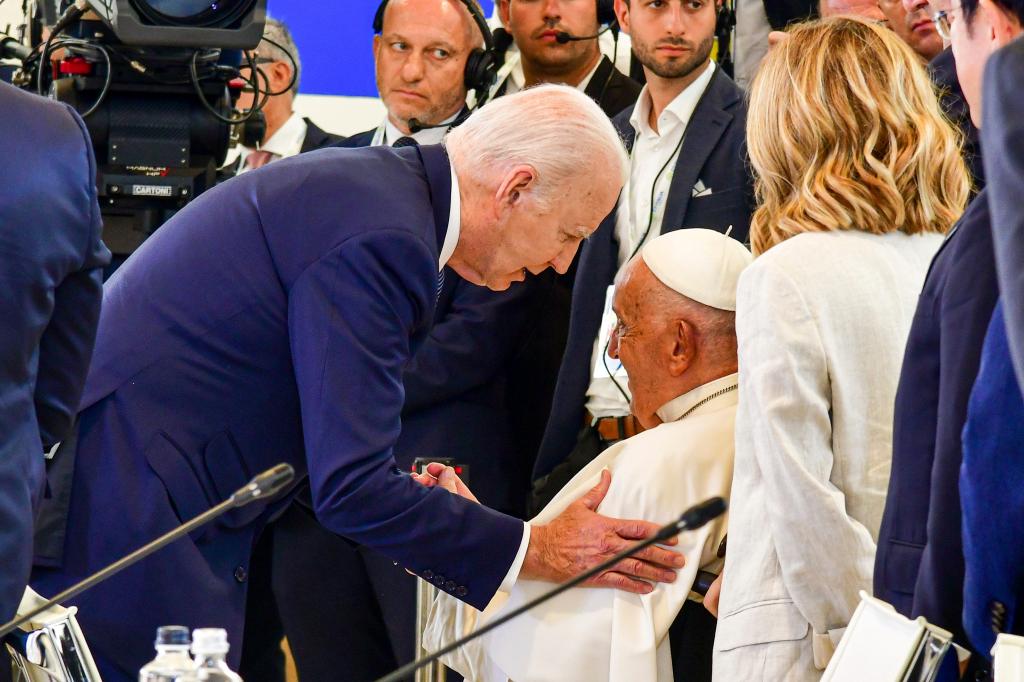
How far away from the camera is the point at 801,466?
225cm

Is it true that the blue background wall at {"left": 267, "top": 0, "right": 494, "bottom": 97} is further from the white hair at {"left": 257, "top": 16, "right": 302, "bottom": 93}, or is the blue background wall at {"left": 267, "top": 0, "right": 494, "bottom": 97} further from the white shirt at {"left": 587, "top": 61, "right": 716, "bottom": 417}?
the white shirt at {"left": 587, "top": 61, "right": 716, "bottom": 417}

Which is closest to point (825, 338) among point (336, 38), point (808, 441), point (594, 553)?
point (808, 441)

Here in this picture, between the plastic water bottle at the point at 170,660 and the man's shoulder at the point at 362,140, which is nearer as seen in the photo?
the plastic water bottle at the point at 170,660

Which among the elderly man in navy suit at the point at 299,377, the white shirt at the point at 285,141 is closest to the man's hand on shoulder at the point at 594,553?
the elderly man in navy suit at the point at 299,377

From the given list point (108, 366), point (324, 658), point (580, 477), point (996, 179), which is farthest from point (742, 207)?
point (996, 179)

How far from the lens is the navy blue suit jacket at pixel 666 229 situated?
11.2ft

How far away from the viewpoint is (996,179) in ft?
3.76

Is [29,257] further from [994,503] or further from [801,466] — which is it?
[801,466]

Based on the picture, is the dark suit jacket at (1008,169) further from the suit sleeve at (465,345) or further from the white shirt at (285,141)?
the white shirt at (285,141)

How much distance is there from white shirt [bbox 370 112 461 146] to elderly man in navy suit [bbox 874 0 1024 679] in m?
2.26

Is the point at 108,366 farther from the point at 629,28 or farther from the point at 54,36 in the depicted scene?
the point at 629,28

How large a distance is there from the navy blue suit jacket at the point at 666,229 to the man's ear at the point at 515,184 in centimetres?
104

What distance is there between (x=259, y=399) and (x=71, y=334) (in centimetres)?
47

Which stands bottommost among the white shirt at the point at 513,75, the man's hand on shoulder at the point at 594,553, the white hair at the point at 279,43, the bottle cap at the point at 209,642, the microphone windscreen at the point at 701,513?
the man's hand on shoulder at the point at 594,553
